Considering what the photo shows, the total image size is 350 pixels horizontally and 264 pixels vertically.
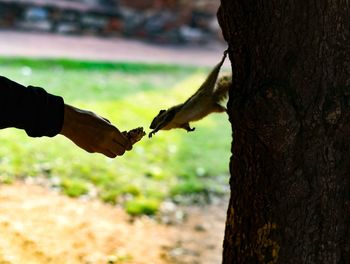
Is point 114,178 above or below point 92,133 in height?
above

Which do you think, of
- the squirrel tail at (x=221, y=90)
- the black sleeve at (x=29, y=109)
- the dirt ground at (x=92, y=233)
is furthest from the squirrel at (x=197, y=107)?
the dirt ground at (x=92, y=233)

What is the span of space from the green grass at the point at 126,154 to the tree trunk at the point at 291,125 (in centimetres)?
249

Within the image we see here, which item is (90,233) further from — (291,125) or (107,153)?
(291,125)

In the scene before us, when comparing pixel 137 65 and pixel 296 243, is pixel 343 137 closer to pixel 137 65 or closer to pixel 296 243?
pixel 296 243

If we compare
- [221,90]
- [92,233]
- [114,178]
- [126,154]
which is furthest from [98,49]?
[221,90]

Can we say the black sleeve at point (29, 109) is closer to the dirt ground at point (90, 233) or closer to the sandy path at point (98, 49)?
the dirt ground at point (90, 233)

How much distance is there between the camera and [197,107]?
2.54 metres

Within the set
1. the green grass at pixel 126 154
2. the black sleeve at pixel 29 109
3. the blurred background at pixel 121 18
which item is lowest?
the black sleeve at pixel 29 109

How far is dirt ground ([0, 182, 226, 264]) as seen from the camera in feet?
11.9

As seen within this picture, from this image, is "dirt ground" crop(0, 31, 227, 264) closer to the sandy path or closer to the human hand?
the human hand

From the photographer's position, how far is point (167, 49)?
13297mm

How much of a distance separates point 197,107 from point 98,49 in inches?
386

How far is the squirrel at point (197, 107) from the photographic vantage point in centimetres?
238

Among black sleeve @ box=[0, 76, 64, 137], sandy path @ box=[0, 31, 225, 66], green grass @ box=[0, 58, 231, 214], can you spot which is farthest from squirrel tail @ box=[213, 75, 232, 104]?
sandy path @ box=[0, 31, 225, 66]
